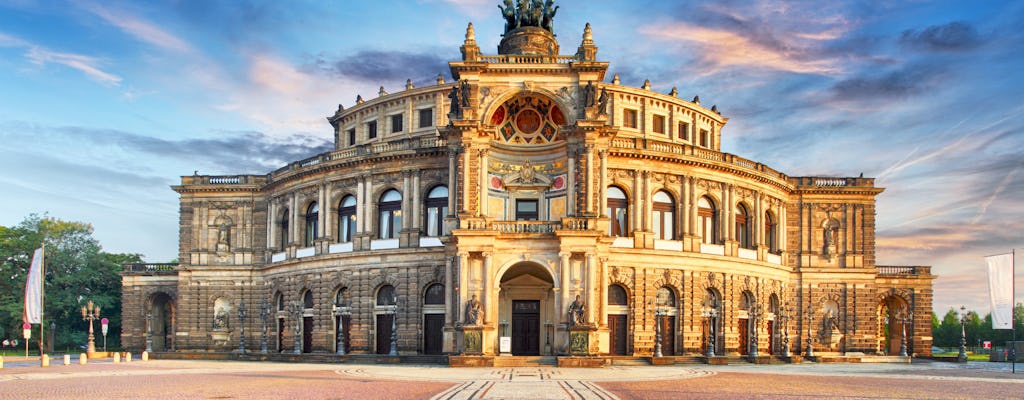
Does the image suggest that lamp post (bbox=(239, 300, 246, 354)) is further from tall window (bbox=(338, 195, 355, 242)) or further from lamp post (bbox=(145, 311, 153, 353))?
tall window (bbox=(338, 195, 355, 242))

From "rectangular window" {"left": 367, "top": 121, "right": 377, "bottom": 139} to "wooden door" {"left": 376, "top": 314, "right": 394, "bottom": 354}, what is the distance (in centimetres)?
1391

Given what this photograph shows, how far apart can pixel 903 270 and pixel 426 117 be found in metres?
38.7

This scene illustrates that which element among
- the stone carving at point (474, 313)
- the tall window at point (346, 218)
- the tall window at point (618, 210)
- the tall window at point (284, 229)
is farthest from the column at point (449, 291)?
the tall window at point (284, 229)

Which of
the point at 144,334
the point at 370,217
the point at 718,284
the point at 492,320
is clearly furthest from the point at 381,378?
the point at 144,334

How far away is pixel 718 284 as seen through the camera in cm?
6756

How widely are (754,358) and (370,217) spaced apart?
2634cm

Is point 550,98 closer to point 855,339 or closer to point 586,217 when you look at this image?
point 586,217

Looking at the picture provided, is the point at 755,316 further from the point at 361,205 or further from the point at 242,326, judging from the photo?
the point at 242,326

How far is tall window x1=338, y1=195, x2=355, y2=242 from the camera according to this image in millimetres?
69625

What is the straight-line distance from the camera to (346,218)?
70188mm

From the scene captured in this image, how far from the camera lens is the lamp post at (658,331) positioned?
2379 inches

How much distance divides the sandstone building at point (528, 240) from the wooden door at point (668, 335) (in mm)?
152

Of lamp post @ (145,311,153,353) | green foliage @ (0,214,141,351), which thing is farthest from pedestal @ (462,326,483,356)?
green foliage @ (0,214,141,351)

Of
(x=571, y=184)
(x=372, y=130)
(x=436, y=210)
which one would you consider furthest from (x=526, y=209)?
(x=372, y=130)
